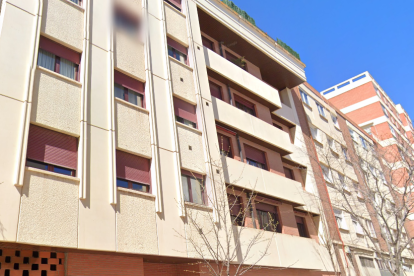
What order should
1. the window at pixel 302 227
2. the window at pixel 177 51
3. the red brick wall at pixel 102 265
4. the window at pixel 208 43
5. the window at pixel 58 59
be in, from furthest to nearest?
the window at pixel 208 43 → the window at pixel 302 227 → the window at pixel 177 51 → the window at pixel 58 59 → the red brick wall at pixel 102 265

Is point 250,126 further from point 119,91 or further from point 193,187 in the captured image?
point 119,91

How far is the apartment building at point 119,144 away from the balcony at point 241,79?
0.35 ft

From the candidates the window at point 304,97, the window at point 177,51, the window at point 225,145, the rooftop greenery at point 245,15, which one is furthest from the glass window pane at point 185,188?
the window at point 304,97

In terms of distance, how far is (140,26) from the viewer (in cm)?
1301

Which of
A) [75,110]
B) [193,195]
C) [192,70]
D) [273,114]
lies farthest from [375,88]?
[75,110]

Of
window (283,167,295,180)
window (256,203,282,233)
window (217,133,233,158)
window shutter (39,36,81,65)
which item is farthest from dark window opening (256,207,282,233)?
window shutter (39,36,81,65)

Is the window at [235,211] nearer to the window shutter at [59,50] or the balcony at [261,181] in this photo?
the balcony at [261,181]

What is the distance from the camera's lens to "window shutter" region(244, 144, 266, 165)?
1633 centimetres

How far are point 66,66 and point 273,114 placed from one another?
41.4 ft

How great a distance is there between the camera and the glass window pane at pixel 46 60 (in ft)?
31.0

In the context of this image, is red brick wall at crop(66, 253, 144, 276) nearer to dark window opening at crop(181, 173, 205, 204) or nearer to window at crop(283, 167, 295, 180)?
dark window opening at crop(181, 173, 205, 204)

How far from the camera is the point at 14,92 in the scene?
8148 mm

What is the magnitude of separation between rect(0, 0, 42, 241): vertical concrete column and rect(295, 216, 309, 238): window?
13642 mm

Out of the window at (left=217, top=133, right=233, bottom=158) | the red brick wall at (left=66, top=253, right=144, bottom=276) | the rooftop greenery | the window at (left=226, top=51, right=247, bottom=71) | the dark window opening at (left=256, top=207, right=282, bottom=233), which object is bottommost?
the red brick wall at (left=66, top=253, right=144, bottom=276)
